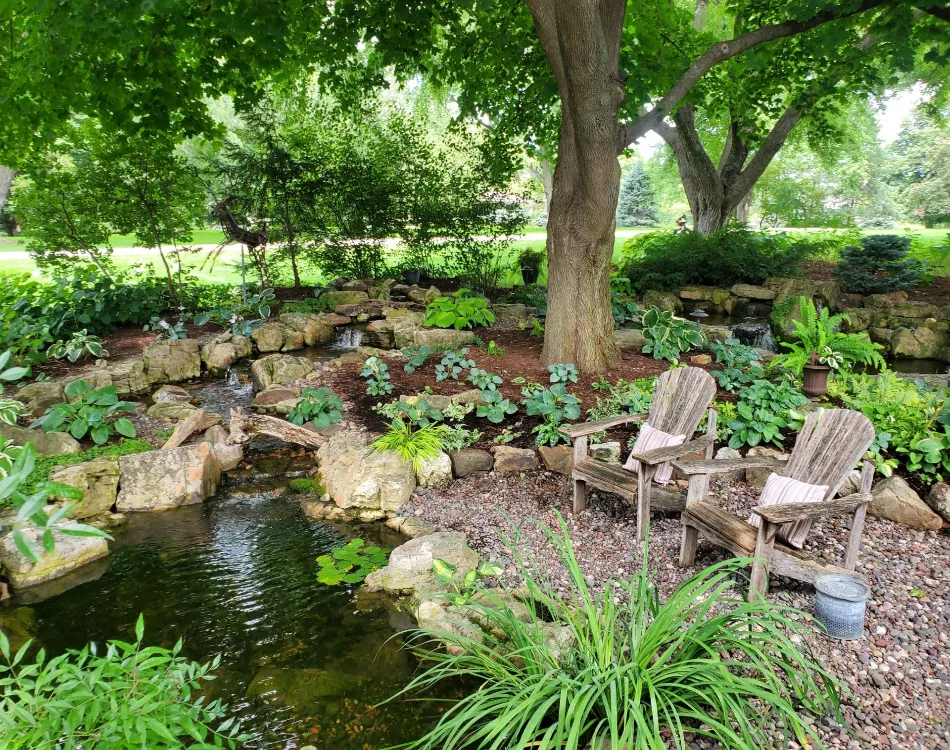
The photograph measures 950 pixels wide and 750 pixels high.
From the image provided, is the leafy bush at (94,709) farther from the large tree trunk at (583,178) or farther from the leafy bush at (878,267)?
the leafy bush at (878,267)

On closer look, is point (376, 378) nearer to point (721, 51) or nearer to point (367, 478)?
point (367, 478)

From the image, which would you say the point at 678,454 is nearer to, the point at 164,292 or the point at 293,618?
the point at 293,618

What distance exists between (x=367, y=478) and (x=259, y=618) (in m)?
1.39

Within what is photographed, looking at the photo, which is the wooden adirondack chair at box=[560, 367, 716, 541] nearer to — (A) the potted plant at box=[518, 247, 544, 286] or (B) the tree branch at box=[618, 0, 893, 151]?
(B) the tree branch at box=[618, 0, 893, 151]

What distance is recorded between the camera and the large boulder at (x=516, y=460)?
15.7ft

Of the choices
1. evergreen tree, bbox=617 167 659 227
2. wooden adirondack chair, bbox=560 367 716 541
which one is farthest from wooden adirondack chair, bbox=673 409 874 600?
evergreen tree, bbox=617 167 659 227

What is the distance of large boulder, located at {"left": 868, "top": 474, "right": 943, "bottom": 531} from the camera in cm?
361

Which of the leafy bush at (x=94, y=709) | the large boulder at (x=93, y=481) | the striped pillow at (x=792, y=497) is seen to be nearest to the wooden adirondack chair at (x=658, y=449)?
the striped pillow at (x=792, y=497)

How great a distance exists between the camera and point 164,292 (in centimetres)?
923

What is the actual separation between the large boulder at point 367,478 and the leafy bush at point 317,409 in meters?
0.53

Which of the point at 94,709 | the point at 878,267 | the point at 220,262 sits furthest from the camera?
the point at 220,262

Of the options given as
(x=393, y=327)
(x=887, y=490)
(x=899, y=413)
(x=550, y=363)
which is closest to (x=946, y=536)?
(x=887, y=490)

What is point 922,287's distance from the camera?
9.91m

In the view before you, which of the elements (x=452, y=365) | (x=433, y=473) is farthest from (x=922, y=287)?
(x=433, y=473)
